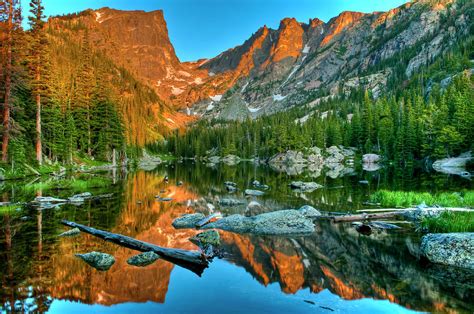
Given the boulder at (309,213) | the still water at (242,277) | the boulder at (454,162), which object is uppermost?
the boulder at (454,162)

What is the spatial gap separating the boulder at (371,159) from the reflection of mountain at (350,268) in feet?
322

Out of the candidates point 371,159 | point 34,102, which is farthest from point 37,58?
point 371,159

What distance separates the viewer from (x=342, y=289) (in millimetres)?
12055

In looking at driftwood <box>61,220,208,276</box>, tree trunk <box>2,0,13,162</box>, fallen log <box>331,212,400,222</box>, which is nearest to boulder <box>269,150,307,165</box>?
tree trunk <box>2,0,13,162</box>

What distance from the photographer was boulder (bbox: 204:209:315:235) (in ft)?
65.8

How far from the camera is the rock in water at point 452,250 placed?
13.6m

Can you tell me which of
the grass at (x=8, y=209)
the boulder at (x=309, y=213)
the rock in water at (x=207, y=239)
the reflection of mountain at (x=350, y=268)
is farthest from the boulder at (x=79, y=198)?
the boulder at (x=309, y=213)

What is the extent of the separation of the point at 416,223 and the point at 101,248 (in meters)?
18.1

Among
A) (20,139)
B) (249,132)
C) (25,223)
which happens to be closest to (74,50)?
(249,132)

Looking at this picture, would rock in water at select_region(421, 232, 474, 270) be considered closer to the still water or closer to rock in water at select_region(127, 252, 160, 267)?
the still water

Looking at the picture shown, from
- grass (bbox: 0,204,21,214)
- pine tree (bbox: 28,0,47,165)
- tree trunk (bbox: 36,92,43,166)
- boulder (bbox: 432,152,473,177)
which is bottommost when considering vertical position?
grass (bbox: 0,204,21,214)

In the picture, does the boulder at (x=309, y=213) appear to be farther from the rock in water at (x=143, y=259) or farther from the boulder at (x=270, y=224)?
the rock in water at (x=143, y=259)

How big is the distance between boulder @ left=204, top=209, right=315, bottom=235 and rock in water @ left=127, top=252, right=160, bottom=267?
696 centimetres

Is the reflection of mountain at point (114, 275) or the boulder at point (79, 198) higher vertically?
the boulder at point (79, 198)
